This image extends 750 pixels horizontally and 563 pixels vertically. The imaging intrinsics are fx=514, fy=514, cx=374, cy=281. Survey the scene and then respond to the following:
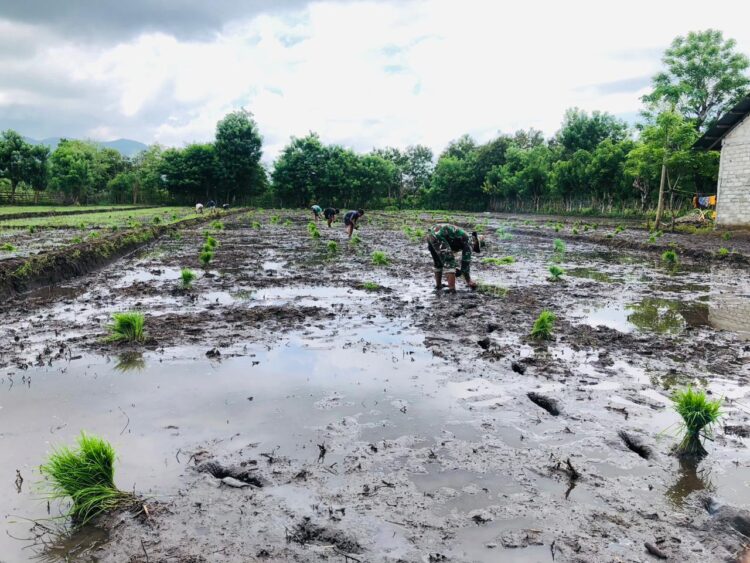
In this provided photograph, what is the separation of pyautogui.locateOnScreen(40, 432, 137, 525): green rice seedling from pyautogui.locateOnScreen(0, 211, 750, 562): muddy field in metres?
0.12

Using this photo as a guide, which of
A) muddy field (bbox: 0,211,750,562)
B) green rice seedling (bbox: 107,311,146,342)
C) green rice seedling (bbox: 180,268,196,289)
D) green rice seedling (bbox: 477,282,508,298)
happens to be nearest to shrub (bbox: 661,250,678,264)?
muddy field (bbox: 0,211,750,562)

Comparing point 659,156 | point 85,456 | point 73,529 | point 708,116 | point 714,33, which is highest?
point 714,33

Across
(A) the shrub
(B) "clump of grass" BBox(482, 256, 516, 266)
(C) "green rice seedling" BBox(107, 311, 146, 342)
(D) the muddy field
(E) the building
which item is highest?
(E) the building

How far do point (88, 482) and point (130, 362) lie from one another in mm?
3018

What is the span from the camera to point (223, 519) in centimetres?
324

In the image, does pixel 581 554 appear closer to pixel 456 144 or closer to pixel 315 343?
pixel 315 343

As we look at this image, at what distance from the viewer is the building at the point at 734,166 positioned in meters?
22.2

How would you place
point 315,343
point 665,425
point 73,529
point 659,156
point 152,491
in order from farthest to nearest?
point 659,156 → point 315,343 → point 665,425 → point 152,491 → point 73,529

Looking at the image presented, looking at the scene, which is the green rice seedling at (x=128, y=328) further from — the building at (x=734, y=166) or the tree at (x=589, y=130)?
the tree at (x=589, y=130)

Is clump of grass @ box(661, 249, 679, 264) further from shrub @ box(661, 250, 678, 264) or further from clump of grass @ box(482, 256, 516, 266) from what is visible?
clump of grass @ box(482, 256, 516, 266)

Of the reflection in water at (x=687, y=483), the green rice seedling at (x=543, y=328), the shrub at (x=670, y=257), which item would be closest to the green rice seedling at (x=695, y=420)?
the reflection in water at (x=687, y=483)

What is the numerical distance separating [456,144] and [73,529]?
77.6 m

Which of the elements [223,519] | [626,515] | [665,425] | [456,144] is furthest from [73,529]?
[456,144]

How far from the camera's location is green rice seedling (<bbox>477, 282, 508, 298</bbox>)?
1038cm
